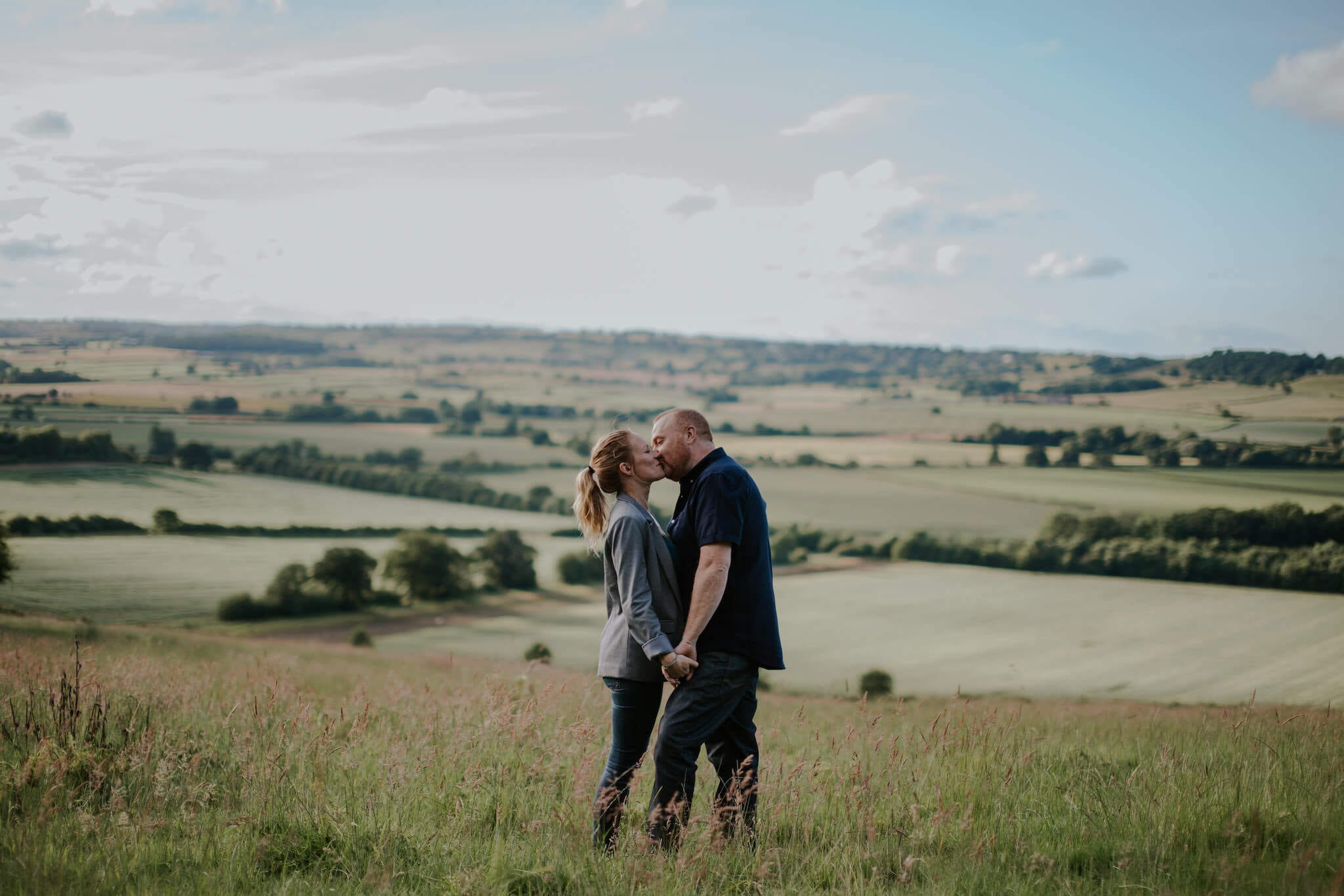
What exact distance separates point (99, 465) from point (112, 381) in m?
3.99

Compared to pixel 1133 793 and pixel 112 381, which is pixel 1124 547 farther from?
pixel 112 381

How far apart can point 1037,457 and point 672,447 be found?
4244cm

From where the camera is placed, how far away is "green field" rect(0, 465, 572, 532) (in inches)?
1179

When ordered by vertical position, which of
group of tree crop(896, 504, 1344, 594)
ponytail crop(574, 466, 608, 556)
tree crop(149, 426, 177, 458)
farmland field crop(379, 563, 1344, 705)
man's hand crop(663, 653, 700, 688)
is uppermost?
ponytail crop(574, 466, 608, 556)

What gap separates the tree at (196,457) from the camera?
→ 40.2 metres

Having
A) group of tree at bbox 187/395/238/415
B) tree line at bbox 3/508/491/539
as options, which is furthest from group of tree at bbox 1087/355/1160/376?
group of tree at bbox 187/395/238/415

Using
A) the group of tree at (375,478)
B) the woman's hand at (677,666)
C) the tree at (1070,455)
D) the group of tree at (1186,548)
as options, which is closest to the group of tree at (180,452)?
the group of tree at (375,478)

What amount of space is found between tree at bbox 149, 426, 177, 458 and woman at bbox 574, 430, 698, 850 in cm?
4063

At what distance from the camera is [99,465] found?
3309 cm

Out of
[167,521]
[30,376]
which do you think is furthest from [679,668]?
[167,521]

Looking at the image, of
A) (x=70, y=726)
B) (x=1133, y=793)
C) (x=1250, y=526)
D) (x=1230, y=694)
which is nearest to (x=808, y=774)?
(x=1133, y=793)

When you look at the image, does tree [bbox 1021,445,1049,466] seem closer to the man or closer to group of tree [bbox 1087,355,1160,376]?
group of tree [bbox 1087,355,1160,376]

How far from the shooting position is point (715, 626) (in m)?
4.15

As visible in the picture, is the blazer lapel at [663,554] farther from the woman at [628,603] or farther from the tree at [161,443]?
the tree at [161,443]
